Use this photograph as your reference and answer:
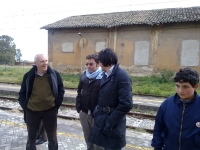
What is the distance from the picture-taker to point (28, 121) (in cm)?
321

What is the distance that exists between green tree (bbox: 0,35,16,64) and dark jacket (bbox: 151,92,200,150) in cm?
5465

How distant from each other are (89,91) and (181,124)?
4.82 ft

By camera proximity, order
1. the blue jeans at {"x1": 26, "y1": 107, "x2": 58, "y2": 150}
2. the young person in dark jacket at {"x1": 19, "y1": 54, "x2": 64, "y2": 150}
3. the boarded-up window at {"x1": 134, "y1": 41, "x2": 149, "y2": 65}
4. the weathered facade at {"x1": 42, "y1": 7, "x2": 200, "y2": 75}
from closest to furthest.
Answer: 1. the young person in dark jacket at {"x1": 19, "y1": 54, "x2": 64, "y2": 150}
2. the blue jeans at {"x1": 26, "y1": 107, "x2": 58, "y2": 150}
3. the weathered facade at {"x1": 42, "y1": 7, "x2": 200, "y2": 75}
4. the boarded-up window at {"x1": 134, "y1": 41, "x2": 149, "y2": 65}

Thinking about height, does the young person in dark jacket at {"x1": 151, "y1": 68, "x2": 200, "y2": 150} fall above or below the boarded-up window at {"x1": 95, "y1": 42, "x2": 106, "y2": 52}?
below

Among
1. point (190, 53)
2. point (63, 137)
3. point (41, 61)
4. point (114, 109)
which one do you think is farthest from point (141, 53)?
point (114, 109)

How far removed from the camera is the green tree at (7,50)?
2040 inches

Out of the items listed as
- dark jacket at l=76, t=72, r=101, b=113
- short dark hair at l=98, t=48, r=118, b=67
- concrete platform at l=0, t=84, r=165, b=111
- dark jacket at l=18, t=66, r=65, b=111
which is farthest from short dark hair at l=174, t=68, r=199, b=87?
concrete platform at l=0, t=84, r=165, b=111

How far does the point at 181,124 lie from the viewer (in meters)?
1.93

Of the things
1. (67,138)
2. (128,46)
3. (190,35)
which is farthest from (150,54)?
(67,138)

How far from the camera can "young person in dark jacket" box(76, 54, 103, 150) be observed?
9.80 ft

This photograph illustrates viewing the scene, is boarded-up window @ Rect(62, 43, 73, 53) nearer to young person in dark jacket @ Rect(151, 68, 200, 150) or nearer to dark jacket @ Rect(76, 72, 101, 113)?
dark jacket @ Rect(76, 72, 101, 113)

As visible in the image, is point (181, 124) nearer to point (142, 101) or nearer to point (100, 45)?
point (142, 101)

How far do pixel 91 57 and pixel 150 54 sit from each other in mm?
14570

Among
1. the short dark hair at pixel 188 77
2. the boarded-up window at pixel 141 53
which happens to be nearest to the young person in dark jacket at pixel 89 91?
the short dark hair at pixel 188 77
